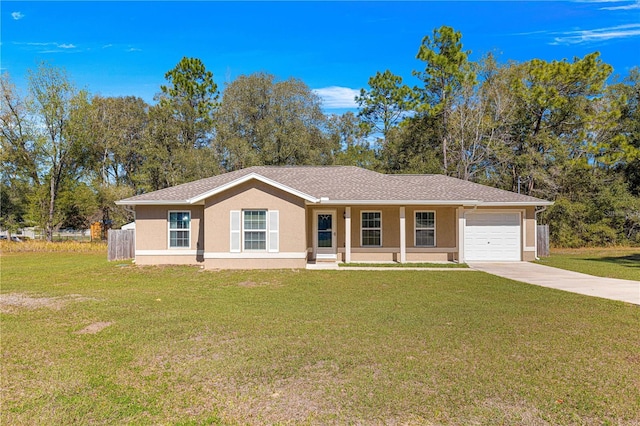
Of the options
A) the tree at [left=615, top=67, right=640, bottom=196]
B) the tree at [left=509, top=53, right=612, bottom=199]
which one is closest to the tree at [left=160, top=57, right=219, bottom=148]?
the tree at [left=509, top=53, right=612, bottom=199]

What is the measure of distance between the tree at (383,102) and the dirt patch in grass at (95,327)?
2813cm

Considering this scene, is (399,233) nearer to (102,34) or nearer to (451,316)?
(451,316)

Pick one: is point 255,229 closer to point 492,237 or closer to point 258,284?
point 258,284

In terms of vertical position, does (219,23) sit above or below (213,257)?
above

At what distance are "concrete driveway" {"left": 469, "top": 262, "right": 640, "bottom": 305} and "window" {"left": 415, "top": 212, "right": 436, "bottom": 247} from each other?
81.9 inches

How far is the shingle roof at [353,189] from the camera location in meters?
15.1

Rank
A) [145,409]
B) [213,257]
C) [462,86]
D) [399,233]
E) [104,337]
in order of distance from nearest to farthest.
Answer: [145,409] < [104,337] < [213,257] < [399,233] < [462,86]

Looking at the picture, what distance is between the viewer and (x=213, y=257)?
14.0 m

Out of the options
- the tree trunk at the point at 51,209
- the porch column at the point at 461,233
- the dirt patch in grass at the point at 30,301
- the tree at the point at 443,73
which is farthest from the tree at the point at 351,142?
the dirt patch in grass at the point at 30,301

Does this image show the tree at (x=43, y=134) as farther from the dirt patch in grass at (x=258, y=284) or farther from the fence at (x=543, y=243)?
the fence at (x=543, y=243)

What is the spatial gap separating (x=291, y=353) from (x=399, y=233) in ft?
38.4

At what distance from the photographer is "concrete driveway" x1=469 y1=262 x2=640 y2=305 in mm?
9364

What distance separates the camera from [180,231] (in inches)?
623

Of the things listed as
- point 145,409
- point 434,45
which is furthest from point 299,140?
point 145,409
